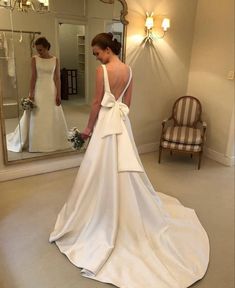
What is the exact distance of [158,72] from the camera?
151 inches

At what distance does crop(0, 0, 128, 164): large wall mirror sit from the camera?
2.78 metres

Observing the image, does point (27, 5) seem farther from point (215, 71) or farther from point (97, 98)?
point (215, 71)

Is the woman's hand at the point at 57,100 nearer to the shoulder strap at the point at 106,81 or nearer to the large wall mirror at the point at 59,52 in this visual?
the large wall mirror at the point at 59,52

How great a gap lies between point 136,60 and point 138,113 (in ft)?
2.42

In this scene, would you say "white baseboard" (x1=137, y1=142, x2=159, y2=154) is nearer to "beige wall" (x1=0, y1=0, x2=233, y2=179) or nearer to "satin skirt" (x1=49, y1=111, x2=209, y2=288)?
"beige wall" (x1=0, y1=0, x2=233, y2=179)

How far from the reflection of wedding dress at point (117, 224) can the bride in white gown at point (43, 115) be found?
123 cm

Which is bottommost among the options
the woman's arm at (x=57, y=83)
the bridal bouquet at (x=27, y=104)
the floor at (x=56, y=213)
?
the floor at (x=56, y=213)

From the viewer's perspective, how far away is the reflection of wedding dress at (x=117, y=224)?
1.94m

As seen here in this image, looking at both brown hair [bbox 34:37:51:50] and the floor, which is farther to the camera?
brown hair [bbox 34:37:51:50]

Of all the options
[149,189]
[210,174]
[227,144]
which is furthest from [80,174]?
[227,144]

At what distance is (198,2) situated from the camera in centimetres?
381

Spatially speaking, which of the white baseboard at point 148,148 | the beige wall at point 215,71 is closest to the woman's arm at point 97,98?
the white baseboard at point 148,148

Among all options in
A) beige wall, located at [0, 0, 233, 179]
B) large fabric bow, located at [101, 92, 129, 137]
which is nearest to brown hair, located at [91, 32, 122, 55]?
large fabric bow, located at [101, 92, 129, 137]

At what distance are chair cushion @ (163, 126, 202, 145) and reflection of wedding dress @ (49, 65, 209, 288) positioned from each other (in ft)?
4.87
